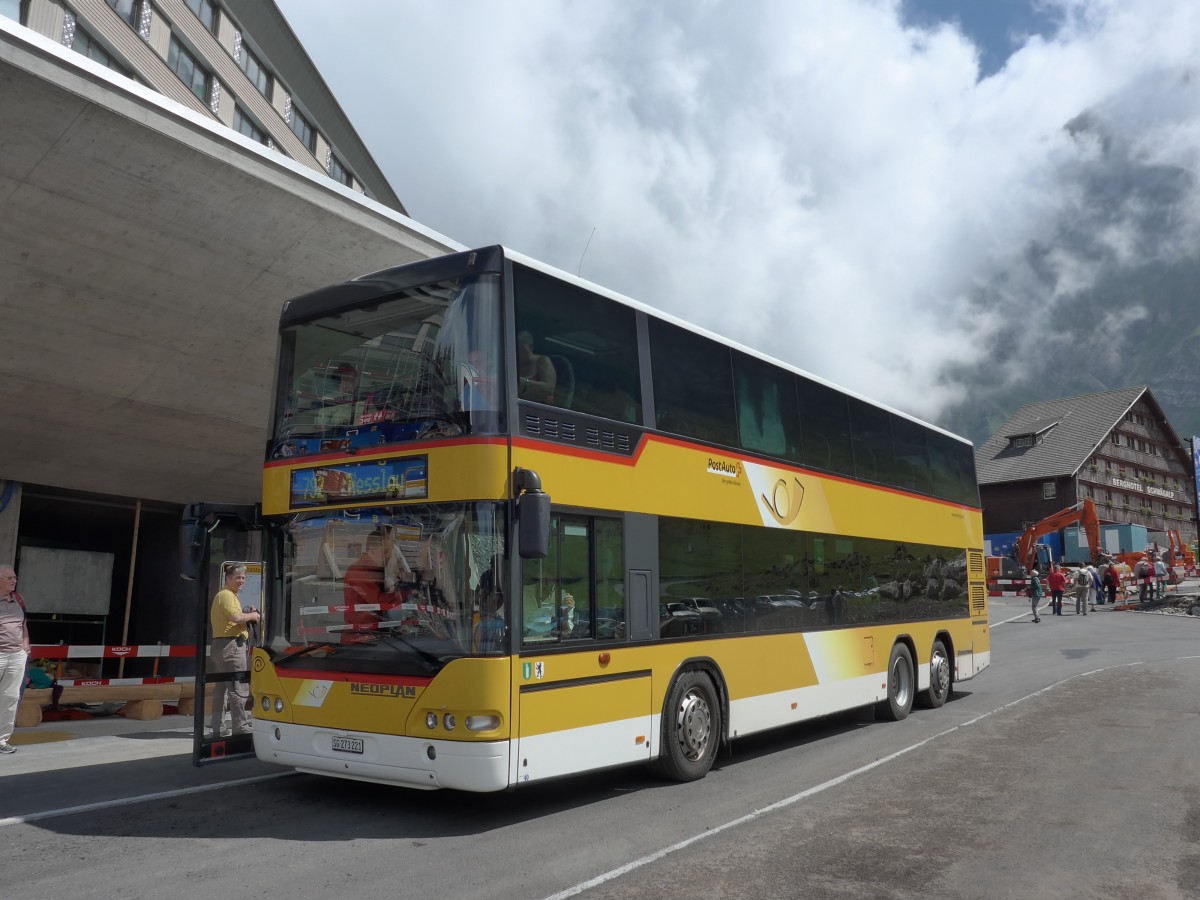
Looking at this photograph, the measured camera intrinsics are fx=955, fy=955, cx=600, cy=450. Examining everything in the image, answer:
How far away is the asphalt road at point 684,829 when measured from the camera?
528 centimetres

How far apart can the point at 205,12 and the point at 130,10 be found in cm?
493

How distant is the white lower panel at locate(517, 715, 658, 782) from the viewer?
6.61 meters

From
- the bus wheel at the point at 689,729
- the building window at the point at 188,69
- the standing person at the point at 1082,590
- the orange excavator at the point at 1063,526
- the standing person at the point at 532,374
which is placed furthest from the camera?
the orange excavator at the point at 1063,526

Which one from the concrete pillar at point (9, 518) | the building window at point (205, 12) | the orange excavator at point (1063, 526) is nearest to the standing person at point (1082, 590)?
the orange excavator at point (1063, 526)

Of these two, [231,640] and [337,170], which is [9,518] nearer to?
[231,640]

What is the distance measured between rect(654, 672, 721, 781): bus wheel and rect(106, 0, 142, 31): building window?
23944 mm

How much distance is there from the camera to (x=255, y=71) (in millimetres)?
A: 33094

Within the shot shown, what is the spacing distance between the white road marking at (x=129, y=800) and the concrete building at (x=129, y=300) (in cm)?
654

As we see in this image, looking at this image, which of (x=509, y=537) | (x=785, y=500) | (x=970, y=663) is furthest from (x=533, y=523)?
(x=970, y=663)

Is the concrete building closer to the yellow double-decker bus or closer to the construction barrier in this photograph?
the construction barrier

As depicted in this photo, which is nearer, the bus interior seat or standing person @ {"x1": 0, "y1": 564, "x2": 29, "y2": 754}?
the bus interior seat

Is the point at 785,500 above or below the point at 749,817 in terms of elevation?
above

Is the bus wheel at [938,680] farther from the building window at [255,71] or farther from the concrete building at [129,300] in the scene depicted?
the building window at [255,71]

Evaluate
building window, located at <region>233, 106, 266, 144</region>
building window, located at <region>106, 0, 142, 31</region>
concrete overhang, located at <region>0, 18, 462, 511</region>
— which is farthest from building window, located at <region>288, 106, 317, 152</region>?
concrete overhang, located at <region>0, 18, 462, 511</region>
